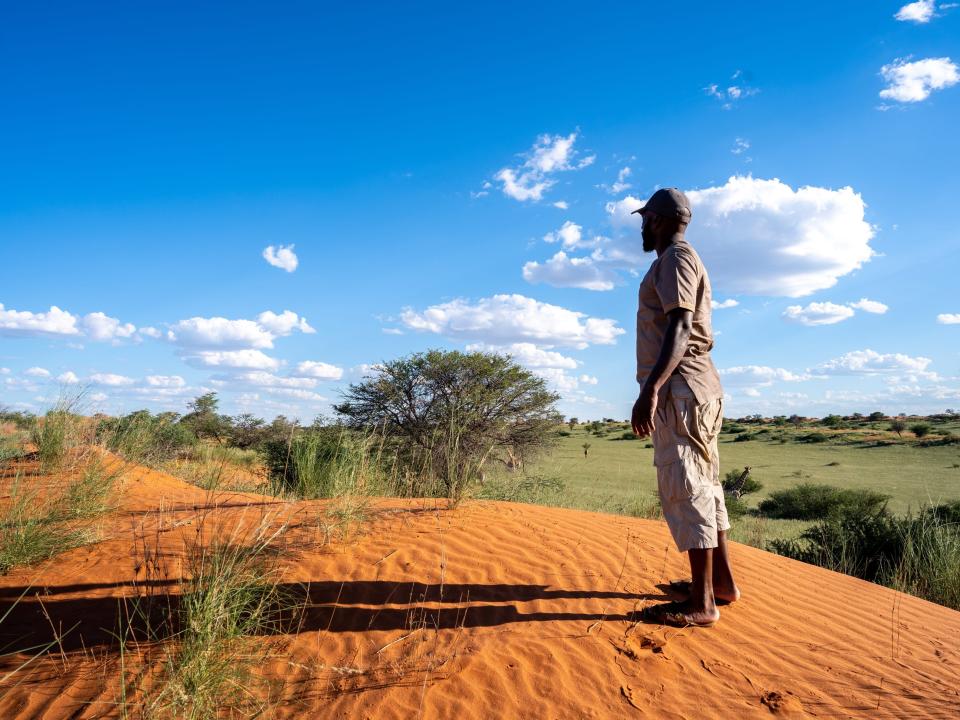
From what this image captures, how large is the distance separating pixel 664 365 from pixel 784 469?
25.8 meters

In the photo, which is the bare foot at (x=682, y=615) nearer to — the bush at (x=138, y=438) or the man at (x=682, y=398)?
the man at (x=682, y=398)

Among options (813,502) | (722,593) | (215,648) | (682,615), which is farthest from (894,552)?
(813,502)

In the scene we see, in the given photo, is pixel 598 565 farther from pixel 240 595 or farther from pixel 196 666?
pixel 196 666

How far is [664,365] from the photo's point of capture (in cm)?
319

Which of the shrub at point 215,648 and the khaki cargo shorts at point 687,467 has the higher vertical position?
the khaki cargo shorts at point 687,467

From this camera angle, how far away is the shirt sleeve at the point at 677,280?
3.21m

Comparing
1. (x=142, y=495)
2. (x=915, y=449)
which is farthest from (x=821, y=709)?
(x=915, y=449)

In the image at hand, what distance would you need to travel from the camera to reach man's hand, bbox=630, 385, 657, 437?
10.5 feet

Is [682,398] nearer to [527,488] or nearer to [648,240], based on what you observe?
[648,240]

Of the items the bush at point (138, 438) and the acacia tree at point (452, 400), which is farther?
the acacia tree at point (452, 400)

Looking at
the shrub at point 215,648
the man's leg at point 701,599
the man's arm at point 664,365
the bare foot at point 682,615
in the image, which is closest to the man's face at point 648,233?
the man's arm at point 664,365

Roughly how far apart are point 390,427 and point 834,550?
9.53 meters

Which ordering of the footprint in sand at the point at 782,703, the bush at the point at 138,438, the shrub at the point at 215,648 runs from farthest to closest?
the bush at the point at 138,438 → the footprint in sand at the point at 782,703 → the shrub at the point at 215,648

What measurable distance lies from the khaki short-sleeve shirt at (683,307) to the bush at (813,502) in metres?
12.5
